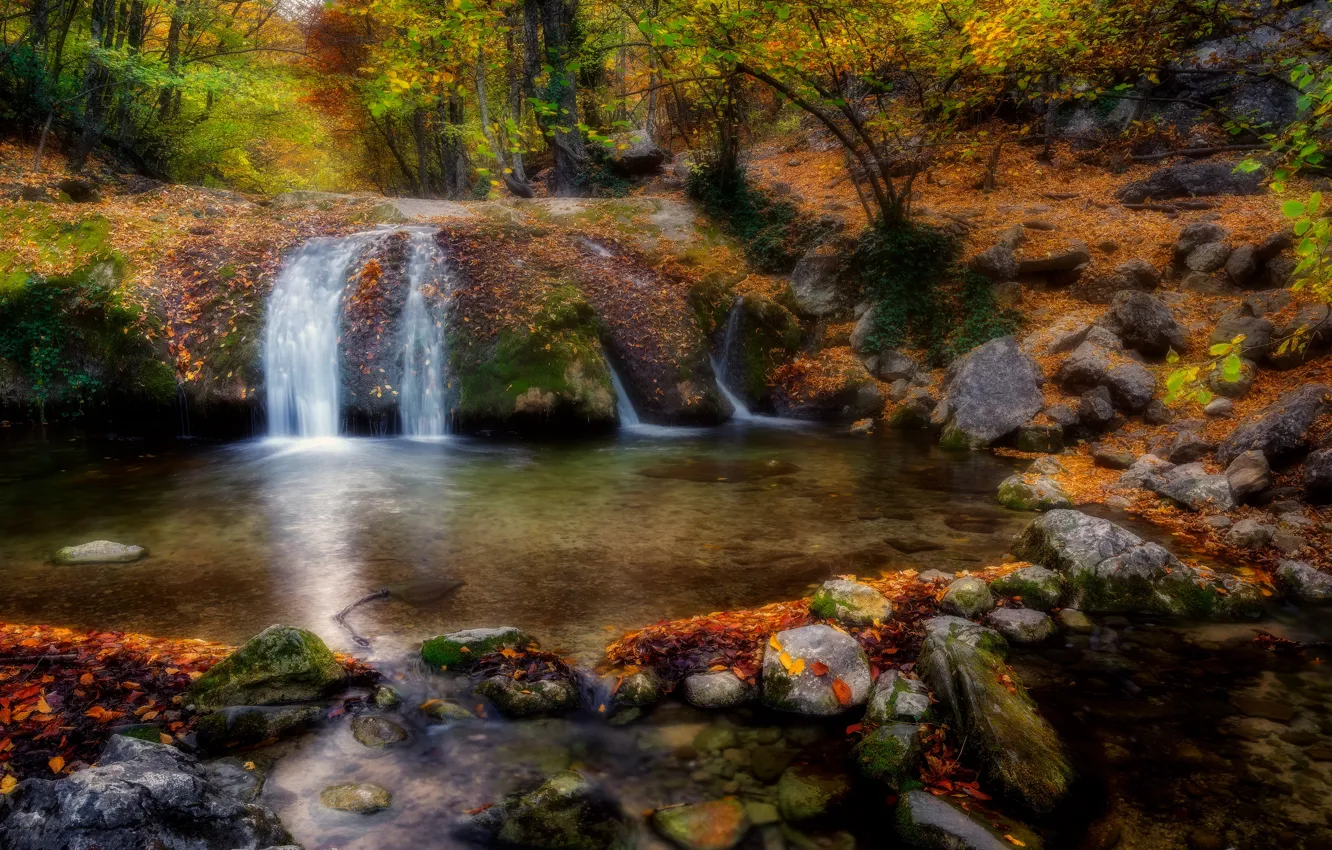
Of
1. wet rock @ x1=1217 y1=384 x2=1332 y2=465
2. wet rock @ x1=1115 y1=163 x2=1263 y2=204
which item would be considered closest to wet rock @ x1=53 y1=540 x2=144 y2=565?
wet rock @ x1=1217 y1=384 x2=1332 y2=465

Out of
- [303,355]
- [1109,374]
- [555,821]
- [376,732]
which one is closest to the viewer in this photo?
[555,821]

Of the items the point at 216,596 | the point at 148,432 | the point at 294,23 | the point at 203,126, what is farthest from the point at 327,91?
the point at 216,596

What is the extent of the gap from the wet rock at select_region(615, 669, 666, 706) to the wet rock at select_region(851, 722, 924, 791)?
1239mm

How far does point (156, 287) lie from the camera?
12141 mm

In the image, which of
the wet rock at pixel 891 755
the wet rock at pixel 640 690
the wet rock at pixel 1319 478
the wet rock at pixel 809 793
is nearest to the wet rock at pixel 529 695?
the wet rock at pixel 640 690

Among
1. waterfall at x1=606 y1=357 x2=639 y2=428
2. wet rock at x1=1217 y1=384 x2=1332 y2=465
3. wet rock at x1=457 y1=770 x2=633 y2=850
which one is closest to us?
wet rock at x1=457 y1=770 x2=633 y2=850

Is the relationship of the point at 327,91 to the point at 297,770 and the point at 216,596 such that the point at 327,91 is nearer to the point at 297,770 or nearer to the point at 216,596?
the point at 216,596

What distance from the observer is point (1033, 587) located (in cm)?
557

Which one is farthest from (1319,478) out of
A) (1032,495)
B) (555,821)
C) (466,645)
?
(466,645)

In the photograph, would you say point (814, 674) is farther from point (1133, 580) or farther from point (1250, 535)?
point (1250, 535)

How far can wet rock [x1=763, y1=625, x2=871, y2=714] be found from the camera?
4.28m

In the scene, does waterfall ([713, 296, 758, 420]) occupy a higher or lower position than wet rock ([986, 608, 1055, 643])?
higher

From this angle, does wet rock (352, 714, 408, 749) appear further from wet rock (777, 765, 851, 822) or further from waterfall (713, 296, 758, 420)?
waterfall (713, 296, 758, 420)

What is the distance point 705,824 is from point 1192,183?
57.7 ft
